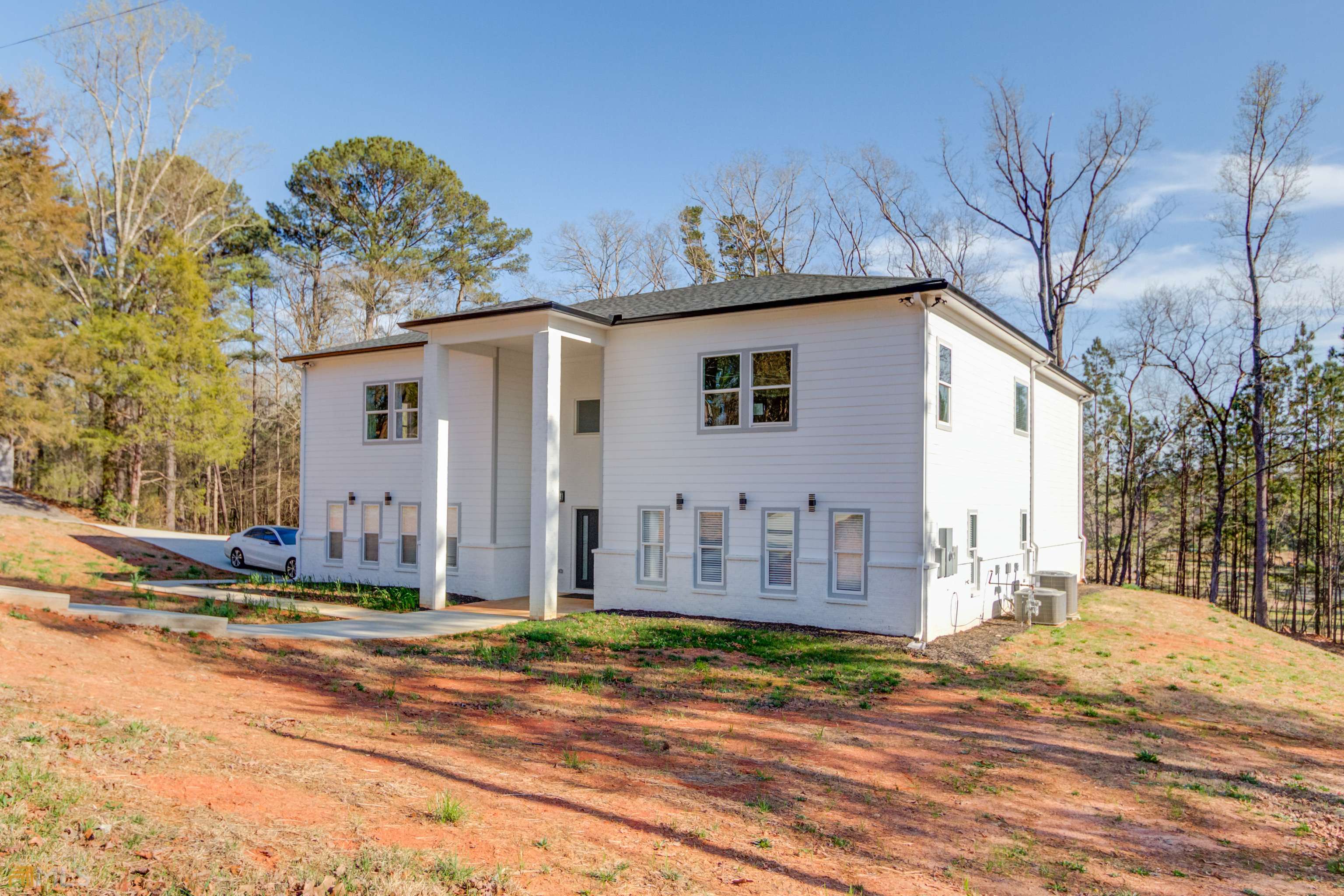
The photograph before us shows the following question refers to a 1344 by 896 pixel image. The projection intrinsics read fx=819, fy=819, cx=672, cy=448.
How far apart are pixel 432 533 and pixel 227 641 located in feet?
16.2

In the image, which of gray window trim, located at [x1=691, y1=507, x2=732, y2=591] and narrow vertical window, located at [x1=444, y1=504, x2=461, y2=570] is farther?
narrow vertical window, located at [x1=444, y1=504, x2=461, y2=570]

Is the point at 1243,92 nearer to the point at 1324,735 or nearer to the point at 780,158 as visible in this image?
the point at 780,158

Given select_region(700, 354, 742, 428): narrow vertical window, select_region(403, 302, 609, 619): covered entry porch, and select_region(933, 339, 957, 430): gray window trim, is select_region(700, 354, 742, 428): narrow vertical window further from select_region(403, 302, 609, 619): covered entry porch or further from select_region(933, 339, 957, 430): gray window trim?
select_region(933, 339, 957, 430): gray window trim

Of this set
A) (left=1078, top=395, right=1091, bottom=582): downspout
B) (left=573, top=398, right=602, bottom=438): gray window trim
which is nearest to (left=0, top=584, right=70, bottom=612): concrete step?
(left=573, top=398, right=602, bottom=438): gray window trim

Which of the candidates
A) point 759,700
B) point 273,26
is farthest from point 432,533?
point 273,26

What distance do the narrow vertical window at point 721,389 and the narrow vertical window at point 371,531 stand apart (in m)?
8.51

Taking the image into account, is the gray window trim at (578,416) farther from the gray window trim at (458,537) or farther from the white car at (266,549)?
the white car at (266,549)

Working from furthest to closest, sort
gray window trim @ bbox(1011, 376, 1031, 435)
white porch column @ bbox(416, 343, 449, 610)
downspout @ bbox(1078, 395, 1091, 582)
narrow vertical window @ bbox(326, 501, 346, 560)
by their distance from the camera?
downspout @ bbox(1078, 395, 1091, 582) < narrow vertical window @ bbox(326, 501, 346, 560) < gray window trim @ bbox(1011, 376, 1031, 435) < white porch column @ bbox(416, 343, 449, 610)

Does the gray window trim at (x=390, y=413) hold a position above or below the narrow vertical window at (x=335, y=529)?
above

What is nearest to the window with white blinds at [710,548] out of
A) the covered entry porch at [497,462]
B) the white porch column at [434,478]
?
the covered entry porch at [497,462]

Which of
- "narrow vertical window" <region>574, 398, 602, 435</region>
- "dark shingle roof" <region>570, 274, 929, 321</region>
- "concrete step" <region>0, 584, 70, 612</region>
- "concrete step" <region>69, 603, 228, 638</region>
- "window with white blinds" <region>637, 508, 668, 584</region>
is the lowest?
"concrete step" <region>69, 603, 228, 638</region>

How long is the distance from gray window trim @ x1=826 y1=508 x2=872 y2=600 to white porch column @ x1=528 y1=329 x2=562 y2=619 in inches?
186

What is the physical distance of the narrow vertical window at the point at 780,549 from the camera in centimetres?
1361

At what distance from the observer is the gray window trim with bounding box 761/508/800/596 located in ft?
44.5
